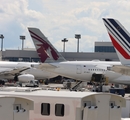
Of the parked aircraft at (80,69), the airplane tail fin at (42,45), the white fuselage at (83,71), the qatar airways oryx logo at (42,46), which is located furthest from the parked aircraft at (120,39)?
the qatar airways oryx logo at (42,46)

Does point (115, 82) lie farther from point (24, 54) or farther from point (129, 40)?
point (24, 54)

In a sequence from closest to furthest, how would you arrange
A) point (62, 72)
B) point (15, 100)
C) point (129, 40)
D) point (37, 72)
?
point (15, 100)
point (129, 40)
point (62, 72)
point (37, 72)

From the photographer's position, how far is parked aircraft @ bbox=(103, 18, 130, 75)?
36.5 meters

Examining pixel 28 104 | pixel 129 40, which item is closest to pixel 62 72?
pixel 129 40

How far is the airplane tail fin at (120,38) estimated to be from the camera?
3650 cm

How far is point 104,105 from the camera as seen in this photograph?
11945 mm

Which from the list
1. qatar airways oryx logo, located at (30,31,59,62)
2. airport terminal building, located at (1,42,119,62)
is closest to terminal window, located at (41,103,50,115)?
qatar airways oryx logo, located at (30,31,59,62)

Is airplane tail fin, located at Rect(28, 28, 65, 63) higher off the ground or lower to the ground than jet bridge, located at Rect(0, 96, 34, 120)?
higher

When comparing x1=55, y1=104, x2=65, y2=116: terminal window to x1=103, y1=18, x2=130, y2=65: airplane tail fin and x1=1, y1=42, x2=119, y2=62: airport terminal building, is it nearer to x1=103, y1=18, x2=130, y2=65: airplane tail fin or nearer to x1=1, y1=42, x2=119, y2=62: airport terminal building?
x1=103, y1=18, x2=130, y2=65: airplane tail fin

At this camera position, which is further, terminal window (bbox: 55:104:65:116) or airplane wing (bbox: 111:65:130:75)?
airplane wing (bbox: 111:65:130:75)

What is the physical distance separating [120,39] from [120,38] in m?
0.10

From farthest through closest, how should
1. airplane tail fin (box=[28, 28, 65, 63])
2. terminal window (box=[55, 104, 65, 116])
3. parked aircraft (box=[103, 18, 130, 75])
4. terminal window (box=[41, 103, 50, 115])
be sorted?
airplane tail fin (box=[28, 28, 65, 63]) → parked aircraft (box=[103, 18, 130, 75]) → terminal window (box=[41, 103, 50, 115]) → terminal window (box=[55, 104, 65, 116])

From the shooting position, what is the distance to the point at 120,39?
3672 cm

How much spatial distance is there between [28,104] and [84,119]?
1800 mm
